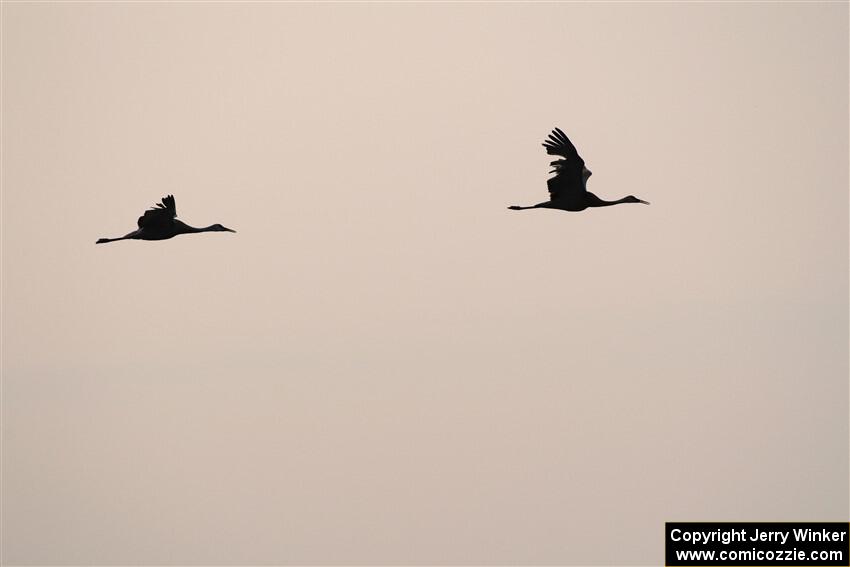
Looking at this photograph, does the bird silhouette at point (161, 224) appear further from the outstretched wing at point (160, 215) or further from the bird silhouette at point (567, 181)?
the bird silhouette at point (567, 181)

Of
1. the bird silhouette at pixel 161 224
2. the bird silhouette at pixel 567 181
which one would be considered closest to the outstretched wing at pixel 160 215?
the bird silhouette at pixel 161 224

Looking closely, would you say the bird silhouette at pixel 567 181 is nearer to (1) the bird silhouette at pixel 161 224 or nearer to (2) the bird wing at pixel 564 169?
(2) the bird wing at pixel 564 169

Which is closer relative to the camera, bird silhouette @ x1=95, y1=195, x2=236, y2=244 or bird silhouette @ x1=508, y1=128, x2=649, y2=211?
bird silhouette @ x1=508, y1=128, x2=649, y2=211

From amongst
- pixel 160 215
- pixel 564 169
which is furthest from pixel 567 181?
pixel 160 215

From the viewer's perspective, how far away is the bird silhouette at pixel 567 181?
101 ft

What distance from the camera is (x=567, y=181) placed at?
3181 cm

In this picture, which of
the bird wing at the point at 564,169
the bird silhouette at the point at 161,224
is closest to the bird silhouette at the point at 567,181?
the bird wing at the point at 564,169

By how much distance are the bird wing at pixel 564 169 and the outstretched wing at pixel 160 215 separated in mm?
8682

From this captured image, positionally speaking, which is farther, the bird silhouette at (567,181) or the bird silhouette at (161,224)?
the bird silhouette at (161,224)

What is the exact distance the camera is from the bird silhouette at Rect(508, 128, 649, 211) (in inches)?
1212

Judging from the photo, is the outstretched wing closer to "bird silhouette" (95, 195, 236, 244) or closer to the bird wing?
"bird silhouette" (95, 195, 236, 244)

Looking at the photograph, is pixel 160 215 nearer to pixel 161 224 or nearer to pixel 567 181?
pixel 161 224

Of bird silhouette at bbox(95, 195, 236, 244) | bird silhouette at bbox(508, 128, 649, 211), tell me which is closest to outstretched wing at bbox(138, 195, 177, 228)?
bird silhouette at bbox(95, 195, 236, 244)

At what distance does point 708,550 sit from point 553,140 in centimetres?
1777
